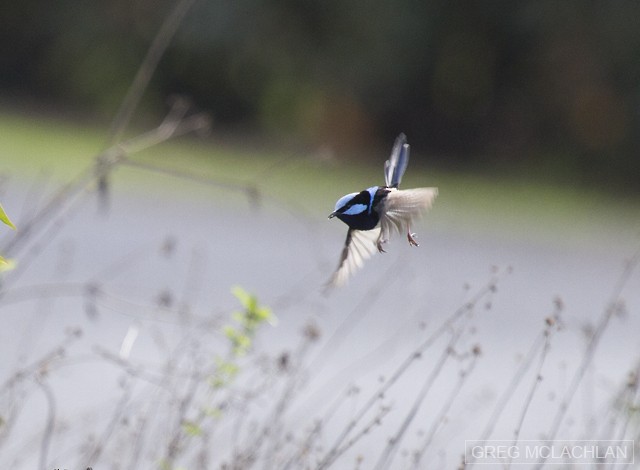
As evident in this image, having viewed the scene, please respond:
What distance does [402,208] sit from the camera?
3123 mm

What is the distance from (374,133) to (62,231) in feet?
21.3

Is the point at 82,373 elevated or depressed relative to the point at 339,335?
depressed

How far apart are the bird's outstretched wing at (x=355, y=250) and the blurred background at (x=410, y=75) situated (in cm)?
1291

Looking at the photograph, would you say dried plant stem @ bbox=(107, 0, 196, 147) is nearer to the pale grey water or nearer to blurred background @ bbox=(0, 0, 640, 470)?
the pale grey water

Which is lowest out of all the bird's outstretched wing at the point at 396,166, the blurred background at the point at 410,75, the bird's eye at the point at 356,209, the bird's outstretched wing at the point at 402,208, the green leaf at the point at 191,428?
the green leaf at the point at 191,428

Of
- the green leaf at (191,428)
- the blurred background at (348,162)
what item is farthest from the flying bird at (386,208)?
the blurred background at (348,162)

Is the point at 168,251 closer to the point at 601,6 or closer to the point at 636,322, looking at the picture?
the point at 636,322

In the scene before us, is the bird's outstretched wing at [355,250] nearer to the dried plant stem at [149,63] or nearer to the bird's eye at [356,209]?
the bird's eye at [356,209]

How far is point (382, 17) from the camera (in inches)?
658

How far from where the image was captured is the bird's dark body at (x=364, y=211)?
2965 millimetres

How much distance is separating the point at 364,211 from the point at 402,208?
0.43 feet

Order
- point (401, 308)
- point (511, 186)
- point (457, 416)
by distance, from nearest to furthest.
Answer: point (457, 416), point (401, 308), point (511, 186)

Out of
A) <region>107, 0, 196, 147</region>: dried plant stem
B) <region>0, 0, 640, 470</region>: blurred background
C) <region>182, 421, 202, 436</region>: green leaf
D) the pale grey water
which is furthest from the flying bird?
<region>0, 0, 640, 470</region>: blurred background

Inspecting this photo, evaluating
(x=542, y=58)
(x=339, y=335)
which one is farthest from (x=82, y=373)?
(x=542, y=58)
